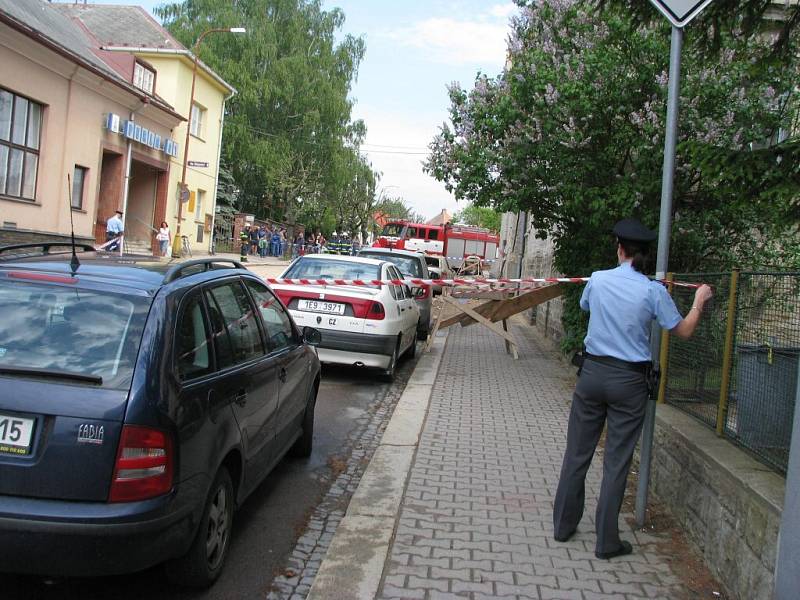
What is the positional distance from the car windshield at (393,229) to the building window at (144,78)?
16.2 m

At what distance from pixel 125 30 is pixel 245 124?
39.2 feet

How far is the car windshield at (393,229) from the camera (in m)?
41.2

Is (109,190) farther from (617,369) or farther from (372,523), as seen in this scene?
(617,369)

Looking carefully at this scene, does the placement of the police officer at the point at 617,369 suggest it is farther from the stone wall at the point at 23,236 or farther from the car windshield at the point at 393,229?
the car windshield at the point at 393,229

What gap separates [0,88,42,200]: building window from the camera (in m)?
18.4

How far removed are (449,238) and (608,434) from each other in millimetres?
38558

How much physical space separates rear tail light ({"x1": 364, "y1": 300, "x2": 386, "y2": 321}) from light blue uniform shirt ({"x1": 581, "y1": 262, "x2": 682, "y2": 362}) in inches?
197

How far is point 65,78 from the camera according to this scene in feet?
67.1

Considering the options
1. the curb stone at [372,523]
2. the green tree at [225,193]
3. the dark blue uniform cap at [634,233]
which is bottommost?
the curb stone at [372,523]

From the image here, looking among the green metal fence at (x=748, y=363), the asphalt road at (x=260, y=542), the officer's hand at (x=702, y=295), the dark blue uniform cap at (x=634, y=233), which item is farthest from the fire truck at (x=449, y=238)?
the officer's hand at (x=702, y=295)

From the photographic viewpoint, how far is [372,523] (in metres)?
4.52

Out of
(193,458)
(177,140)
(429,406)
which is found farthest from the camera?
(177,140)

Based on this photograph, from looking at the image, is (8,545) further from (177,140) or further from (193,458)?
(177,140)

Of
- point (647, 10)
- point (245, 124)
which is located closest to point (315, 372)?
point (647, 10)
